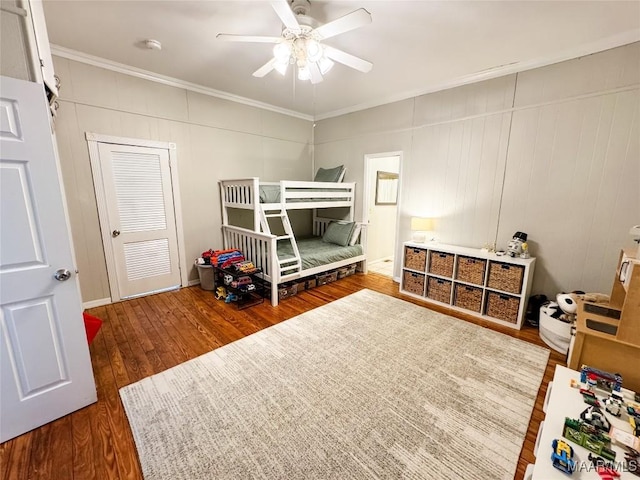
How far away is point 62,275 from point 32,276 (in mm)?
122

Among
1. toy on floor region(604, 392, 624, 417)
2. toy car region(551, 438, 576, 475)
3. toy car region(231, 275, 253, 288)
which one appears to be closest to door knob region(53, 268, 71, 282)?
toy car region(231, 275, 253, 288)

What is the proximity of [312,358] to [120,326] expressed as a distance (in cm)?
206

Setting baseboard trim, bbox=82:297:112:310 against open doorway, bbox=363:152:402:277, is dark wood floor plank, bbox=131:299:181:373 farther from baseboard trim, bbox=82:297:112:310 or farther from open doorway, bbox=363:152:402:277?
open doorway, bbox=363:152:402:277

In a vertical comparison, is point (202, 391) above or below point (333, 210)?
below

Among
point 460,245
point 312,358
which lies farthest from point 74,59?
point 460,245

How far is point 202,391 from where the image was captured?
1893 millimetres

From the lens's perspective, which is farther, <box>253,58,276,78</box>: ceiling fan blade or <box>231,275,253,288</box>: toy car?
<box>231,275,253,288</box>: toy car

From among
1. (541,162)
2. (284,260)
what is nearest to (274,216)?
(284,260)

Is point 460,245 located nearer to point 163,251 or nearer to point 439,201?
point 439,201

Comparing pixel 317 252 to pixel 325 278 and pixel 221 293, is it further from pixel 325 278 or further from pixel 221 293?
pixel 221 293

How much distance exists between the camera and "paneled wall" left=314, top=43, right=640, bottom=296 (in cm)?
242

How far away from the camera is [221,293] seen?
3.43 metres

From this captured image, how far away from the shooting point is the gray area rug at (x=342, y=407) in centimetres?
140

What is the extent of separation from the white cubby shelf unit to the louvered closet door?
3251mm
